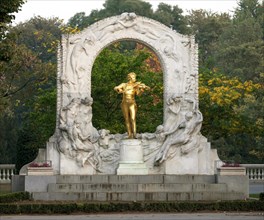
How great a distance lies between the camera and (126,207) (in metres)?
30.0

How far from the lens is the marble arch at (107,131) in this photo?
36.8 metres

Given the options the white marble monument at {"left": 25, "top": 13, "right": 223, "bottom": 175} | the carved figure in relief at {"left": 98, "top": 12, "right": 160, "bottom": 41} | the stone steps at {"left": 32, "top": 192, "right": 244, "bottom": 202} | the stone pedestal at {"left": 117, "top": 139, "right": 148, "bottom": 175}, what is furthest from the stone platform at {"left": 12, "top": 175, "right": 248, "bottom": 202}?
the carved figure in relief at {"left": 98, "top": 12, "right": 160, "bottom": 41}

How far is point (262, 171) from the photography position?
4591cm

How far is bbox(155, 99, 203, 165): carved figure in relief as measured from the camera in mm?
37031

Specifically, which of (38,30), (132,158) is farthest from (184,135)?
(38,30)

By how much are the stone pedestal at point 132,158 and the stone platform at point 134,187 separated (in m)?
0.73

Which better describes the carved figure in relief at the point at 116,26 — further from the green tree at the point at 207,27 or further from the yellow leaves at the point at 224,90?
the green tree at the point at 207,27

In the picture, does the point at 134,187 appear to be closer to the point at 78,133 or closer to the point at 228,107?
the point at 78,133

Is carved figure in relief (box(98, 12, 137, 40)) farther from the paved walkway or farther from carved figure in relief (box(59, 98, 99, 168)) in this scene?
the paved walkway

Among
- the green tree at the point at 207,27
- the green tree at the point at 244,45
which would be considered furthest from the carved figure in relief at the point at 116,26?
the green tree at the point at 207,27

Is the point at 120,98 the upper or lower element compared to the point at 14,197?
upper

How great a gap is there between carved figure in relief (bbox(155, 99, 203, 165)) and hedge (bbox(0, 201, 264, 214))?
21.4 ft

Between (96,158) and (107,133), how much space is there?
3.64 ft

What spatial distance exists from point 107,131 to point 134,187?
337 cm
